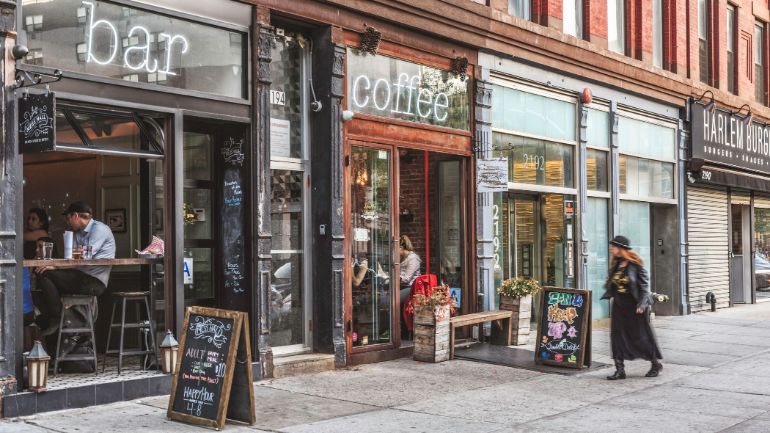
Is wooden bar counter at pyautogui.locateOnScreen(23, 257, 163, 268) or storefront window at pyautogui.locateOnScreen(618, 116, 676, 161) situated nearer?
wooden bar counter at pyautogui.locateOnScreen(23, 257, 163, 268)

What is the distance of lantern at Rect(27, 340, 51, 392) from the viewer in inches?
310

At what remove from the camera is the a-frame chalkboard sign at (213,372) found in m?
7.57

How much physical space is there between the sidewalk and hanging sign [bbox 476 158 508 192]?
2.70 metres

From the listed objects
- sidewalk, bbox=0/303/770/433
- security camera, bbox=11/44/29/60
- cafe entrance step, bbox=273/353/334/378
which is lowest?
sidewalk, bbox=0/303/770/433

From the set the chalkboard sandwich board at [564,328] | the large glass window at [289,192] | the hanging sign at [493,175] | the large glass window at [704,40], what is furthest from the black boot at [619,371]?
the large glass window at [704,40]

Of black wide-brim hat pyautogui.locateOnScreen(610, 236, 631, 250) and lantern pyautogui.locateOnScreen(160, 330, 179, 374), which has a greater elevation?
black wide-brim hat pyautogui.locateOnScreen(610, 236, 631, 250)

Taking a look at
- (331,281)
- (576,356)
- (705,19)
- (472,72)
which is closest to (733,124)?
(705,19)

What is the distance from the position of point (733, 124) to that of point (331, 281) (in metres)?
14.2

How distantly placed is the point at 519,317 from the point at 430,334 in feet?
7.16

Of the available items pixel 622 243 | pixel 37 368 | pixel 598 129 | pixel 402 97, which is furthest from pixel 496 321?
pixel 37 368

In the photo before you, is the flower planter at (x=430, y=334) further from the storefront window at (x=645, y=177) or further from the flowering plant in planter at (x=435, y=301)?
the storefront window at (x=645, y=177)

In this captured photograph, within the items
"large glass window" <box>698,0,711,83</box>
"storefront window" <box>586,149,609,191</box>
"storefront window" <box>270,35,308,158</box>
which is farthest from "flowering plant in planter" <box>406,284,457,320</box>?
"large glass window" <box>698,0,711,83</box>

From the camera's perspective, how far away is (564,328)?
11.4 meters

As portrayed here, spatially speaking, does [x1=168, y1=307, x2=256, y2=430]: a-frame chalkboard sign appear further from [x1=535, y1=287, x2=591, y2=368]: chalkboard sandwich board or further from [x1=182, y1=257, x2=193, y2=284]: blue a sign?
[x1=535, y1=287, x2=591, y2=368]: chalkboard sandwich board
